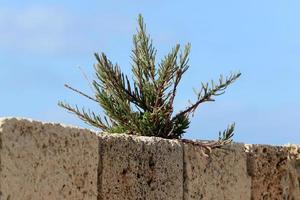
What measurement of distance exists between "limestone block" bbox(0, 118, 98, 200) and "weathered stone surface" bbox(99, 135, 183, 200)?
10 centimetres

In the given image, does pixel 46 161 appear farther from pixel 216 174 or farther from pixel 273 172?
pixel 273 172

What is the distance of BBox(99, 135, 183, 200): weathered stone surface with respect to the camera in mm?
3914

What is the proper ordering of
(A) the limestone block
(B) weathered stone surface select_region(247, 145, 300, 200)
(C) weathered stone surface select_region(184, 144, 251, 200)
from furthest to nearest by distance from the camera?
1. (B) weathered stone surface select_region(247, 145, 300, 200)
2. (C) weathered stone surface select_region(184, 144, 251, 200)
3. (A) the limestone block

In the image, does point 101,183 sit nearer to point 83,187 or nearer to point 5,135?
point 83,187

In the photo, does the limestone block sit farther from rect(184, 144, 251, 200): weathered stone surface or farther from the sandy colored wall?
rect(184, 144, 251, 200): weathered stone surface

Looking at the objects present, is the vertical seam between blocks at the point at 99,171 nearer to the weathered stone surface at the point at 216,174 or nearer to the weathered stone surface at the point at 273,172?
the weathered stone surface at the point at 216,174

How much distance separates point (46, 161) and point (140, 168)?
0.71 meters

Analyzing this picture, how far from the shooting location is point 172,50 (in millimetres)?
4508

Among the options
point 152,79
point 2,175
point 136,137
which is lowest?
point 2,175

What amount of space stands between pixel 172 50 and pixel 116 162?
847 millimetres

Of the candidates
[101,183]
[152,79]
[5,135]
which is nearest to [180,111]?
[152,79]

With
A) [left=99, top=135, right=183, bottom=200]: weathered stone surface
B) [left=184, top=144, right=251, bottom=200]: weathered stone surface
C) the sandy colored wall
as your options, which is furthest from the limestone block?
[left=184, top=144, right=251, bottom=200]: weathered stone surface

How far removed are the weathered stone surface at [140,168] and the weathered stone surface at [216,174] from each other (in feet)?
0.31

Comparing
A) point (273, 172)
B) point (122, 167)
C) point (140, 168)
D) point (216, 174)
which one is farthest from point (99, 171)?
point (273, 172)
